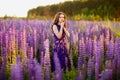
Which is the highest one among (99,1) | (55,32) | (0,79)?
(99,1)

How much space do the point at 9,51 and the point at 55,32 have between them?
145 centimetres

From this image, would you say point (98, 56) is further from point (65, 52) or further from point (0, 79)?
point (65, 52)

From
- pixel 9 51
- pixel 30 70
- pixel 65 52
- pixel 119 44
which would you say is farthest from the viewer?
pixel 65 52

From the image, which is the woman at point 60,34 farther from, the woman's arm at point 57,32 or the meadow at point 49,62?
the meadow at point 49,62

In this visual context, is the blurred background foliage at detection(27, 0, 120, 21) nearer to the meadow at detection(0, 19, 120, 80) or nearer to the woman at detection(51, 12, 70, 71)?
the woman at detection(51, 12, 70, 71)

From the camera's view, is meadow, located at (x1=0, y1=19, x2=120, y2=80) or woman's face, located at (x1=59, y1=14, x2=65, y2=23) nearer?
meadow, located at (x1=0, y1=19, x2=120, y2=80)

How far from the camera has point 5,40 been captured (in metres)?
4.95

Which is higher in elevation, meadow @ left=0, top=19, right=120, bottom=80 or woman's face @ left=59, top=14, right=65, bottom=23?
woman's face @ left=59, top=14, right=65, bottom=23

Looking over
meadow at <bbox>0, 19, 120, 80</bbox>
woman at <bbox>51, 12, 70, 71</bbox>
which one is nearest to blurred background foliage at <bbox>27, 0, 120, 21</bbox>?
woman at <bbox>51, 12, 70, 71</bbox>

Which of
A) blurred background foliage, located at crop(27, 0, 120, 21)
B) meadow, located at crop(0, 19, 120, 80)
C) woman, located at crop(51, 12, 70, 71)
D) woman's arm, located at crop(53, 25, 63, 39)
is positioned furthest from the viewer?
blurred background foliage, located at crop(27, 0, 120, 21)

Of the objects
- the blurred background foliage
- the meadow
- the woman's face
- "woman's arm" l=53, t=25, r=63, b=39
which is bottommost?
the meadow

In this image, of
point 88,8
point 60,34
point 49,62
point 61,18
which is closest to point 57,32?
point 60,34

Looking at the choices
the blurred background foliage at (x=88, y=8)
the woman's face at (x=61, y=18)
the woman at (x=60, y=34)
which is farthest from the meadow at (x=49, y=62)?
the blurred background foliage at (x=88, y=8)

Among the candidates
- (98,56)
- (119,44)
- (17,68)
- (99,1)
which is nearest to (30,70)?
(17,68)
